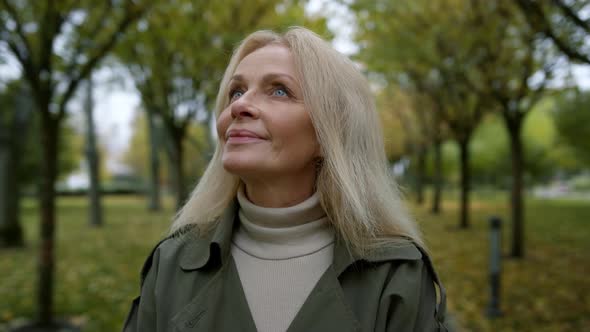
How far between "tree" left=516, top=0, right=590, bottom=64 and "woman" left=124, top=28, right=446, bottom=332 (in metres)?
3.31

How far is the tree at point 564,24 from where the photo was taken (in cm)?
386

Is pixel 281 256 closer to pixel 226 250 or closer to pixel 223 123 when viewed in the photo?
pixel 226 250

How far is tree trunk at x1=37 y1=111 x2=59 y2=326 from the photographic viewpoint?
4332mm

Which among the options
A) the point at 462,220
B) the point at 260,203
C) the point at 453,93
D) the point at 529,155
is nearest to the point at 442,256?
the point at 462,220

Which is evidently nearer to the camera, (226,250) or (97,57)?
(226,250)

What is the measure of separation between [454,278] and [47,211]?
579cm

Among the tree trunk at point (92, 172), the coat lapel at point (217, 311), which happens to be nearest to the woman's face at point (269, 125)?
the coat lapel at point (217, 311)

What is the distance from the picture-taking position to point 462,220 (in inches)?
486

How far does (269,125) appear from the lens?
1468mm

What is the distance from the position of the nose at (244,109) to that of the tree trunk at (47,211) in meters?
3.61

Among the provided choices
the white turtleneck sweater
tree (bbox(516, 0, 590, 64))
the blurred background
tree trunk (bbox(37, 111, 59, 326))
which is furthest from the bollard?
tree trunk (bbox(37, 111, 59, 326))

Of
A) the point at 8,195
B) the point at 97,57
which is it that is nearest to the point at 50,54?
the point at 97,57

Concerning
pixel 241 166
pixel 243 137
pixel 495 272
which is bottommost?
pixel 495 272

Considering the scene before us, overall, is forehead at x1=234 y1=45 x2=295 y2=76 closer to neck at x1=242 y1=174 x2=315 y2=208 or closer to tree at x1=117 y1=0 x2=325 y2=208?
neck at x1=242 y1=174 x2=315 y2=208
